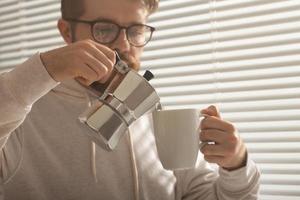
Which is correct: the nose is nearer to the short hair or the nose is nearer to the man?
the man

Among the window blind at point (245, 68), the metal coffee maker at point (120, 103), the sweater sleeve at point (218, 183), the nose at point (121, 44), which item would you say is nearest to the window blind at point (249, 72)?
the window blind at point (245, 68)

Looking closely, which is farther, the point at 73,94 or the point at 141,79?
the point at 73,94

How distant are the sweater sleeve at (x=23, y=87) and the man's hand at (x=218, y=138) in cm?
30

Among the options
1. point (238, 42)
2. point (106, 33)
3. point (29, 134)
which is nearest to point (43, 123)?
point (29, 134)

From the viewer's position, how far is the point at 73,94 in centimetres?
102

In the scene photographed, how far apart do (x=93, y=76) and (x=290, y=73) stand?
625 millimetres

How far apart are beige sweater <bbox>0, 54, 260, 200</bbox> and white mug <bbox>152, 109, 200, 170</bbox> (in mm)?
152

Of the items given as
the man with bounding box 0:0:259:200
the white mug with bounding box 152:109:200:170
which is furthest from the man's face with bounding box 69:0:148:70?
the white mug with bounding box 152:109:200:170

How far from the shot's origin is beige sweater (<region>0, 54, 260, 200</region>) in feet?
3.08

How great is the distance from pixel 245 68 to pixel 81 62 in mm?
612

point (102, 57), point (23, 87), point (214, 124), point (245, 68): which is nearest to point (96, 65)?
point (102, 57)

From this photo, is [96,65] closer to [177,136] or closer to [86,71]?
[86,71]

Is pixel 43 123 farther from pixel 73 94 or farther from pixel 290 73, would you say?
pixel 290 73

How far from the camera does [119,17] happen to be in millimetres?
974
